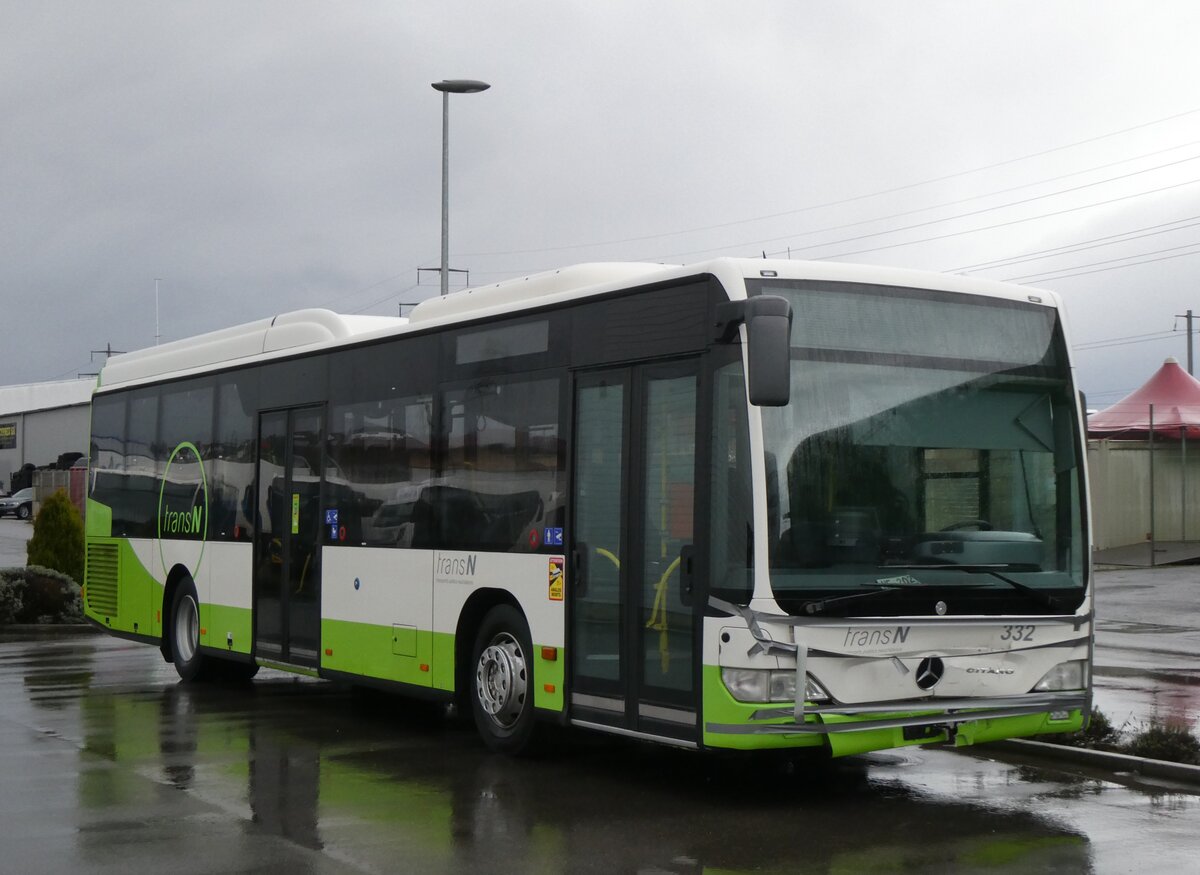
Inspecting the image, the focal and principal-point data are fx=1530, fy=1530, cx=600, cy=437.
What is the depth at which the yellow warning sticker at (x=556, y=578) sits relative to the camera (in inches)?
395

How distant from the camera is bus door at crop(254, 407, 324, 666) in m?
13.5

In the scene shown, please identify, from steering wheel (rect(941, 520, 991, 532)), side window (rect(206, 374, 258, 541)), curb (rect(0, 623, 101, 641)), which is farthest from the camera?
curb (rect(0, 623, 101, 641))

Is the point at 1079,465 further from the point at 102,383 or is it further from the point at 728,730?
the point at 102,383

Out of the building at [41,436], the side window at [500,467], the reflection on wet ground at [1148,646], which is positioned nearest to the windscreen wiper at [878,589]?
the side window at [500,467]

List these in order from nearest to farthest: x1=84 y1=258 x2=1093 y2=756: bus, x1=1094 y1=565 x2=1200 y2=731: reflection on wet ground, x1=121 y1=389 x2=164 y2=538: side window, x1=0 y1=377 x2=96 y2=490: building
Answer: x1=84 y1=258 x2=1093 y2=756: bus → x1=1094 y1=565 x2=1200 y2=731: reflection on wet ground → x1=121 y1=389 x2=164 y2=538: side window → x1=0 y1=377 x2=96 y2=490: building

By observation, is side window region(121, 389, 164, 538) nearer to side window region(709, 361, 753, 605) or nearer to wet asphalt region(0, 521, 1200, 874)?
wet asphalt region(0, 521, 1200, 874)

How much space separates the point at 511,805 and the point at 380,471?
4.08 meters

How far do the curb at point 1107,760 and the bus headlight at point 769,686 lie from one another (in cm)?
292

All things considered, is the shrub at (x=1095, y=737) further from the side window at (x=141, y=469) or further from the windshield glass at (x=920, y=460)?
the side window at (x=141, y=469)

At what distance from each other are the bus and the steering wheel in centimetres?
2

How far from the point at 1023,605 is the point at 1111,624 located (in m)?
13.5

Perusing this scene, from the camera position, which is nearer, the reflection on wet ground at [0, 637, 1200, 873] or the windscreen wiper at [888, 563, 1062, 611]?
the reflection on wet ground at [0, 637, 1200, 873]

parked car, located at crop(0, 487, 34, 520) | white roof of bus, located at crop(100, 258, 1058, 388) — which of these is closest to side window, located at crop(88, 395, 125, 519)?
white roof of bus, located at crop(100, 258, 1058, 388)

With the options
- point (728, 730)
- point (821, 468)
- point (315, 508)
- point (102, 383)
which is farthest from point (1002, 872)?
point (102, 383)
